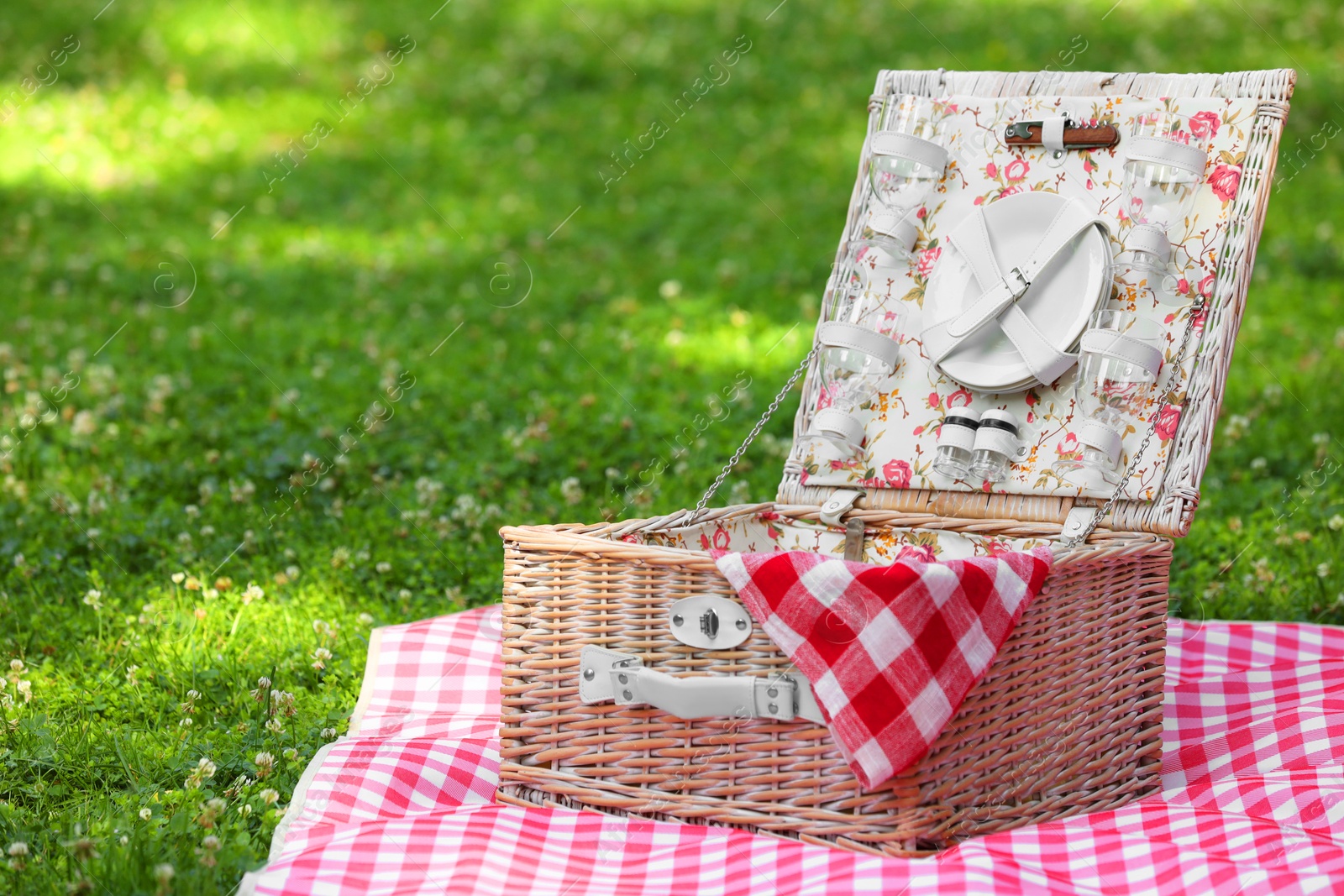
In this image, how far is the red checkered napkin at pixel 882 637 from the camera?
195 centimetres

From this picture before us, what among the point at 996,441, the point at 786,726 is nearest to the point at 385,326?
the point at 996,441

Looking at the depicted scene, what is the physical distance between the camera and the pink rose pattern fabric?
269 centimetres

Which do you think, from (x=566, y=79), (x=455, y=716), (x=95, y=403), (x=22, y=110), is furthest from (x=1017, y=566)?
(x=22, y=110)

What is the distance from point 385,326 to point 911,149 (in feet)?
10.6

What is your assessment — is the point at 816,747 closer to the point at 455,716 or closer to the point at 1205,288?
the point at 455,716

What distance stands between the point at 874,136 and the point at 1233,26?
20.9 feet

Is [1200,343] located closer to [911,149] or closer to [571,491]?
[911,149]

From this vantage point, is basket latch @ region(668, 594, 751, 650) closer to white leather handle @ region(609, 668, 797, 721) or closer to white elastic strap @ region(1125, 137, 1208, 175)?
white leather handle @ region(609, 668, 797, 721)

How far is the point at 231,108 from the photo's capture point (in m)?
8.53

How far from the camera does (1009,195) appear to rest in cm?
292

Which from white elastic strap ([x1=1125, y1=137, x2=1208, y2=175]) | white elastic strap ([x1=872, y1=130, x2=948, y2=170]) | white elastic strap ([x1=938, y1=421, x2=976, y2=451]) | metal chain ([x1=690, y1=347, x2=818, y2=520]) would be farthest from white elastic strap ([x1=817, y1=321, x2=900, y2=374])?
white elastic strap ([x1=1125, y1=137, x2=1208, y2=175])

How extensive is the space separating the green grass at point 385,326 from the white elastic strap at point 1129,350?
1.00 meters

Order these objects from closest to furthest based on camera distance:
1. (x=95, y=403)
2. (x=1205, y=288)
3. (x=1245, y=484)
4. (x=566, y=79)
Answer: (x=1205, y=288), (x=1245, y=484), (x=95, y=403), (x=566, y=79)

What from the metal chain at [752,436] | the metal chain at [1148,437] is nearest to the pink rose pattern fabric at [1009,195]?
the metal chain at [1148,437]
